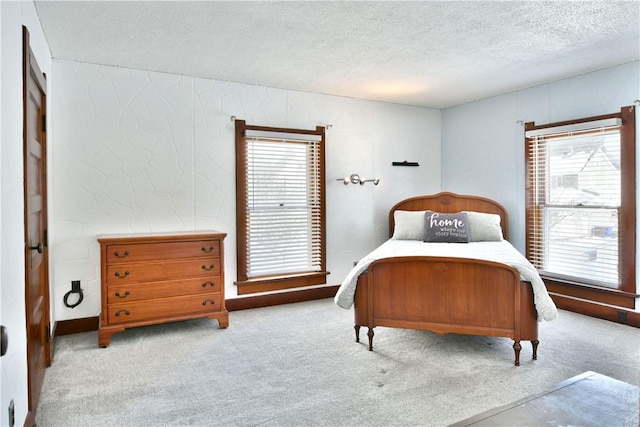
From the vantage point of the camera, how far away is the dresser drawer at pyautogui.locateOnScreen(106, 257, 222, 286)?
3613mm

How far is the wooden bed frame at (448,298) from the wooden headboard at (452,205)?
2140mm

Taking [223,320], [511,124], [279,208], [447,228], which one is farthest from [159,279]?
[511,124]

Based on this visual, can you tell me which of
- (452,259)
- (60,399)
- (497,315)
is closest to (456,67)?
(452,259)

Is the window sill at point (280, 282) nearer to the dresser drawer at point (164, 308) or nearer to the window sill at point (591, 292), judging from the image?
the dresser drawer at point (164, 308)

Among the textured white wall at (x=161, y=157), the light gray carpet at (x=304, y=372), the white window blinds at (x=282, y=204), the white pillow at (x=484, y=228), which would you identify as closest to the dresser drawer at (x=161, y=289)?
the light gray carpet at (x=304, y=372)

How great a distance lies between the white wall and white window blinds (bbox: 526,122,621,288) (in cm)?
474

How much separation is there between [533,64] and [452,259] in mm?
2189

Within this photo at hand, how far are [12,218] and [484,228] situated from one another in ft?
14.0

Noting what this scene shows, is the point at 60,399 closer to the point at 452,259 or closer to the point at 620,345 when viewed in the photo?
the point at 452,259

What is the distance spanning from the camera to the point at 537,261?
4.91m

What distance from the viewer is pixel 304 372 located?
3.01 metres

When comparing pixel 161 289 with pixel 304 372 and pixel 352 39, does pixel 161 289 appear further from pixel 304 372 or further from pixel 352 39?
pixel 352 39

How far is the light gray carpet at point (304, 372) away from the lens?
8.03 feet

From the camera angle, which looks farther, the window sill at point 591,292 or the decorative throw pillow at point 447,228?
the decorative throw pillow at point 447,228
